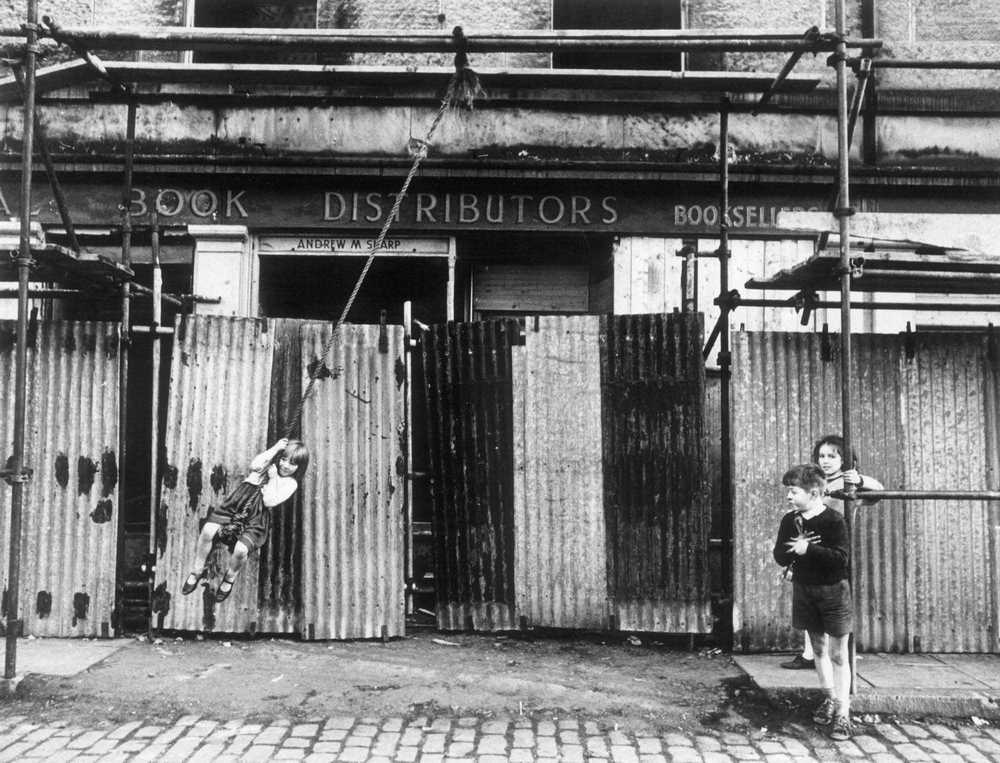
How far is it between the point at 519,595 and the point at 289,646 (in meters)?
1.87

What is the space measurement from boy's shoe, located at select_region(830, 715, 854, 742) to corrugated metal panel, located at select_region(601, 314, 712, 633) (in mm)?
1582

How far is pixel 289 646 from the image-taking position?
247 inches

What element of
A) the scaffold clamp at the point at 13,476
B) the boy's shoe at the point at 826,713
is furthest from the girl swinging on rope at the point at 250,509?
the boy's shoe at the point at 826,713

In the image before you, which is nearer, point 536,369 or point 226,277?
point 536,369

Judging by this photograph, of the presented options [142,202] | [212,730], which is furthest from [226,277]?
[212,730]

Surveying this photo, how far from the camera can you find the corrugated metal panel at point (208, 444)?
6.39 meters

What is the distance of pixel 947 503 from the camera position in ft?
20.7

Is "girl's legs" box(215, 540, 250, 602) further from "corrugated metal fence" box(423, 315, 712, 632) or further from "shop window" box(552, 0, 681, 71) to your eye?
"shop window" box(552, 0, 681, 71)

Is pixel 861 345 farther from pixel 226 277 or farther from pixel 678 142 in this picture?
pixel 226 277

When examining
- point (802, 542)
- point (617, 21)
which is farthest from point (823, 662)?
point (617, 21)

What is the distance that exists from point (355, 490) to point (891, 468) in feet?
14.2

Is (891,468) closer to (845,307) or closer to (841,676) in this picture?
(845,307)

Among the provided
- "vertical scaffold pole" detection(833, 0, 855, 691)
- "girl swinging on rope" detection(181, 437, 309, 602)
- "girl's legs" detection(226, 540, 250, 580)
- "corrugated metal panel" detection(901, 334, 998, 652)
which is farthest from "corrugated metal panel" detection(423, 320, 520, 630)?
"corrugated metal panel" detection(901, 334, 998, 652)

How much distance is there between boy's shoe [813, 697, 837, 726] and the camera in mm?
4830
